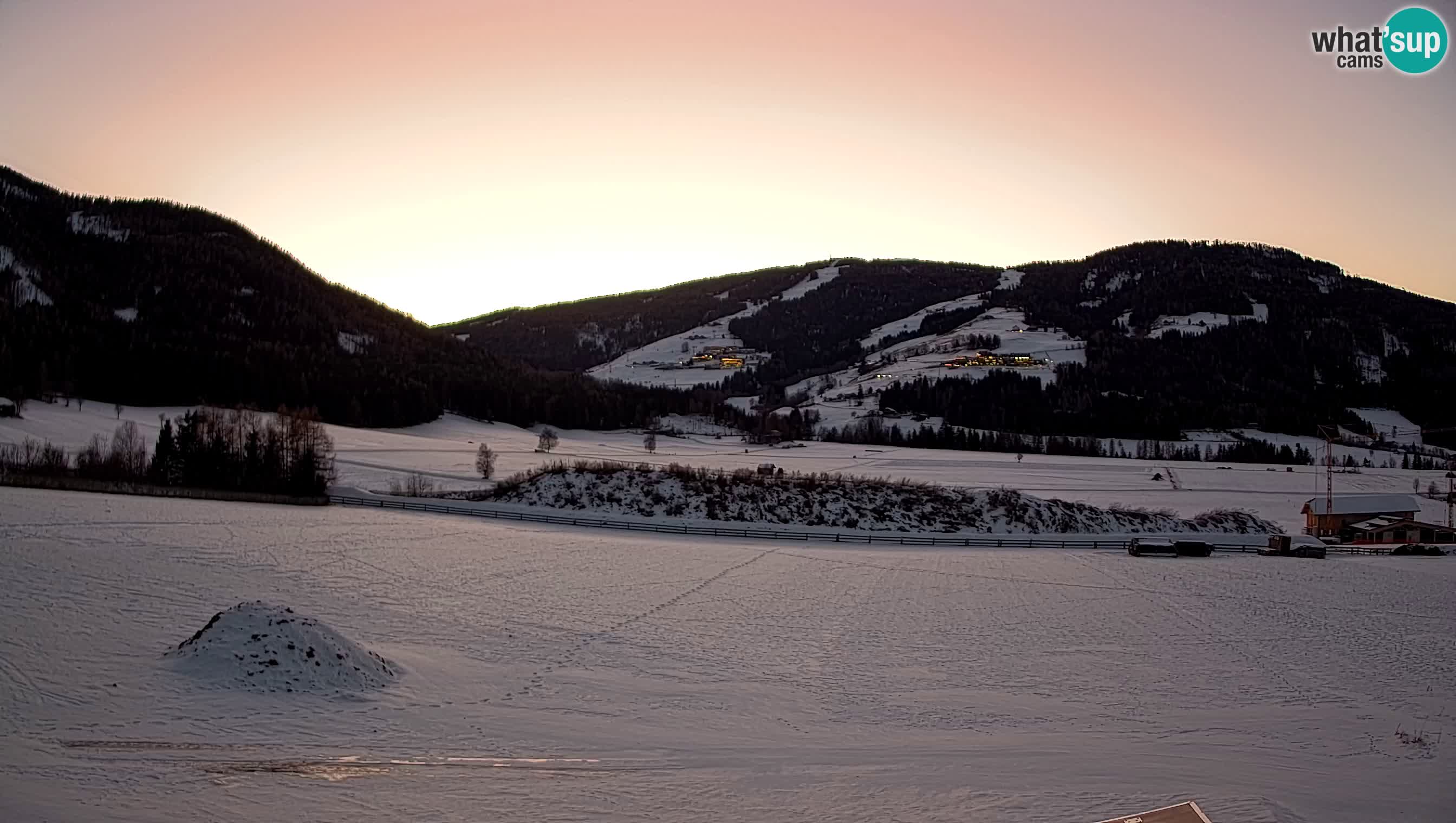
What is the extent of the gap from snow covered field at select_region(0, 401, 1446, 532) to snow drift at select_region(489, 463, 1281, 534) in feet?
21.8

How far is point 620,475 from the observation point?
2334 inches

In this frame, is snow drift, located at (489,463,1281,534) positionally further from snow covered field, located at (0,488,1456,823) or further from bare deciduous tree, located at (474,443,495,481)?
snow covered field, located at (0,488,1456,823)

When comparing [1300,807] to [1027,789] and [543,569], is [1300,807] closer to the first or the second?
[1027,789]

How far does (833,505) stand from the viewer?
57125 mm

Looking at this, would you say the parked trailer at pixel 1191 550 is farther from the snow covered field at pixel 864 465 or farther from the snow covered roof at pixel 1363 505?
the snow covered roof at pixel 1363 505

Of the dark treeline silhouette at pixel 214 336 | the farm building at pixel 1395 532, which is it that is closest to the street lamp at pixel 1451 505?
the farm building at pixel 1395 532

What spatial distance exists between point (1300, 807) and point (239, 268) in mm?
176397

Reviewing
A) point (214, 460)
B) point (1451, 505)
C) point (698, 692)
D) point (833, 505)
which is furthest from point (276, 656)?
point (1451, 505)

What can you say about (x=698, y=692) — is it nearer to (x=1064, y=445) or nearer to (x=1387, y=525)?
(x=1387, y=525)

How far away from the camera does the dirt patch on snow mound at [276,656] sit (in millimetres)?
18359

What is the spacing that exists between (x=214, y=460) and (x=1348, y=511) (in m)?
76.3

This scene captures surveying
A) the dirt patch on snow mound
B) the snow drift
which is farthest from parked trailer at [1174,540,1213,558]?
the dirt patch on snow mound

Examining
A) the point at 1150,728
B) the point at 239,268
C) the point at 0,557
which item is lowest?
the point at 1150,728

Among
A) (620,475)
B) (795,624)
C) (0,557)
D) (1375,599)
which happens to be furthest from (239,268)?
(1375,599)
